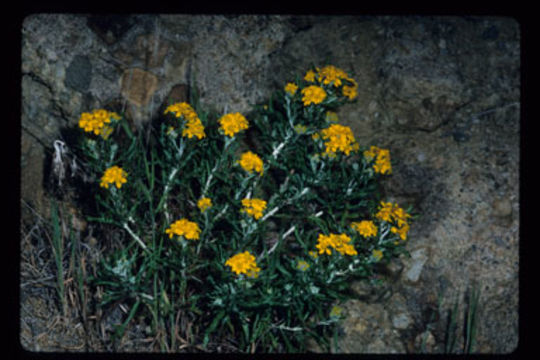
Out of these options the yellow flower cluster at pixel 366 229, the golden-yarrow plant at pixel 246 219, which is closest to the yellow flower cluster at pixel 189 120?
the golden-yarrow plant at pixel 246 219

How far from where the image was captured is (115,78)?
3.31 m

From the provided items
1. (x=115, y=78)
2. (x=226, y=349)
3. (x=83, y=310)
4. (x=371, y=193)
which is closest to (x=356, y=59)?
(x=371, y=193)

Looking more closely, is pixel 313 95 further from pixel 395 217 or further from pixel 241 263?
pixel 241 263

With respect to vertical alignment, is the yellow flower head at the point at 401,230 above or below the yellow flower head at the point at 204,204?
below

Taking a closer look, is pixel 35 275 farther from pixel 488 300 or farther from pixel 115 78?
pixel 488 300

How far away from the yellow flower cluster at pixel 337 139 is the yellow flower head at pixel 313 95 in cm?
17

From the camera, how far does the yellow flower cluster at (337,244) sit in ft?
8.57

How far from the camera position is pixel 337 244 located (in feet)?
8.59

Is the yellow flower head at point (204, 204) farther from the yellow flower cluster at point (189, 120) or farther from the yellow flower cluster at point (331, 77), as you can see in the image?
the yellow flower cluster at point (331, 77)

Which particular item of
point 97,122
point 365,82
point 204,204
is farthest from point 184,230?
point 365,82

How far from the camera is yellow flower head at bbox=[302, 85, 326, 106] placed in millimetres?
2805

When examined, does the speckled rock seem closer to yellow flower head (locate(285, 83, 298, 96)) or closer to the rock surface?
the rock surface

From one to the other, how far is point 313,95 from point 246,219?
0.81 metres

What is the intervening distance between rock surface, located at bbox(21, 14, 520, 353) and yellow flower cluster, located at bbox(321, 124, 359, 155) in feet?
1.71
